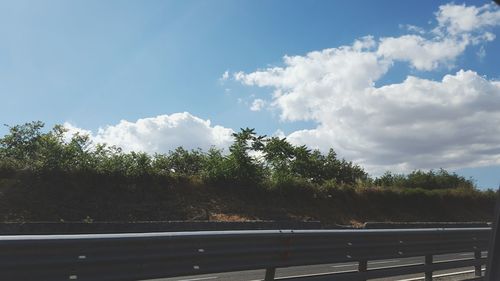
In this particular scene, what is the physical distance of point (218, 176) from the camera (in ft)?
111

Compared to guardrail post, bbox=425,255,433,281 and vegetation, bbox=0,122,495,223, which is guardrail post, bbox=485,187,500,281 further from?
vegetation, bbox=0,122,495,223

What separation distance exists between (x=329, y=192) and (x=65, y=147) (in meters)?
18.4

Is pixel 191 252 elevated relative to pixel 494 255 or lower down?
lower down

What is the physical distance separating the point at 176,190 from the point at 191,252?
82.7ft

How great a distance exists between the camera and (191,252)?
598cm

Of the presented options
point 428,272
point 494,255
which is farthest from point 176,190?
point 494,255

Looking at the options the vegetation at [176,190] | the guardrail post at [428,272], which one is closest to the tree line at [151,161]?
the vegetation at [176,190]

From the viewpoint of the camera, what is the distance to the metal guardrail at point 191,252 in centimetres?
475

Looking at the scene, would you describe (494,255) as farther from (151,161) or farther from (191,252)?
(151,161)

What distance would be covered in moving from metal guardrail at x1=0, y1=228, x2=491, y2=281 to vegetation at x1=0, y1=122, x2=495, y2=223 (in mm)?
18661

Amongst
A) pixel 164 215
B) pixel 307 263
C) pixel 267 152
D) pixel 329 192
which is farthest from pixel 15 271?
pixel 267 152

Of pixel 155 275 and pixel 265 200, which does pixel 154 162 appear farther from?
pixel 155 275

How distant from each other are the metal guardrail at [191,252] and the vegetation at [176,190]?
18661mm

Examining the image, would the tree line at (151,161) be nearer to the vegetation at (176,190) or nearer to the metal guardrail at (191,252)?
the vegetation at (176,190)
